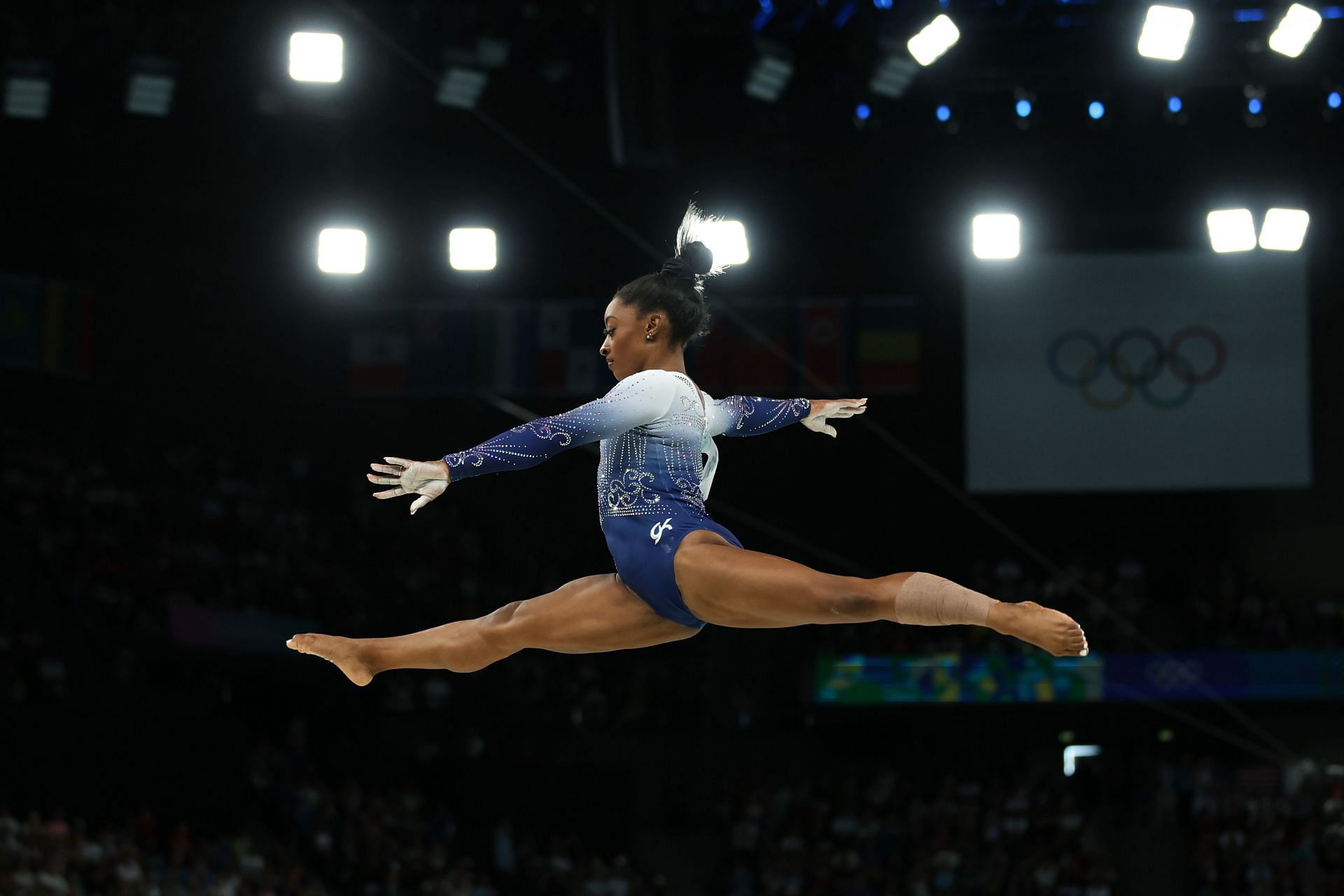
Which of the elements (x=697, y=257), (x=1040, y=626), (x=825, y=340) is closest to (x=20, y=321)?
(x=825, y=340)

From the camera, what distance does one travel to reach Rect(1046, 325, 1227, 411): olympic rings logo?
1466 centimetres

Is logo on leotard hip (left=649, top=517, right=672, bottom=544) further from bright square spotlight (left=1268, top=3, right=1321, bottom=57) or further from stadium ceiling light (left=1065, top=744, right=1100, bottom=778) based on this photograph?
stadium ceiling light (left=1065, top=744, right=1100, bottom=778)

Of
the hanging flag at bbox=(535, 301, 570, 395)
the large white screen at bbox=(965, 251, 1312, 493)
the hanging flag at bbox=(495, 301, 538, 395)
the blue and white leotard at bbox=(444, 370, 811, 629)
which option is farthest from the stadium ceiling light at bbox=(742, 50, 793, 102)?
the blue and white leotard at bbox=(444, 370, 811, 629)

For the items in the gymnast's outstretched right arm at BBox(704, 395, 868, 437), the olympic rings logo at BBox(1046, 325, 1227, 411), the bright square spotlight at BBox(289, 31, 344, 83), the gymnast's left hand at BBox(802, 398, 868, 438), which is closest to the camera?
the gymnast's outstretched right arm at BBox(704, 395, 868, 437)

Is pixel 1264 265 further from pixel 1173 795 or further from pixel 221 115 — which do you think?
pixel 221 115

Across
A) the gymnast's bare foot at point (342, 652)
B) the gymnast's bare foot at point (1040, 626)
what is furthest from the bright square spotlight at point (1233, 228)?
the gymnast's bare foot at point (342, 652)

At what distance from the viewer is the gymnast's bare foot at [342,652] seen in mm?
4840

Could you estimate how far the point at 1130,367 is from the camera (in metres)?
14.8

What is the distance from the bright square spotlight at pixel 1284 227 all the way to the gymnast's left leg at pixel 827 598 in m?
7.56

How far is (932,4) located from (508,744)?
8.78 m

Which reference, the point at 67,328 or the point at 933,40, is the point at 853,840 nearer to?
the point at 933,40

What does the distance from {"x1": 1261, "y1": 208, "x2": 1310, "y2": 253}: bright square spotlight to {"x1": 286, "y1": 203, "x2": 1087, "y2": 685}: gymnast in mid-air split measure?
6.72 meters

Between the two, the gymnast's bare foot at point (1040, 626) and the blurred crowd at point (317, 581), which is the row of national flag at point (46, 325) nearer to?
the blurred crowd at point (317, 581)

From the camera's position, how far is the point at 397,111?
13914mm
